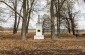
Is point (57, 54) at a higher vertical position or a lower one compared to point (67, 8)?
lower

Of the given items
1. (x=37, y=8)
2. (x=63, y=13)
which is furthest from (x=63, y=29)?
(x=37, y=8)

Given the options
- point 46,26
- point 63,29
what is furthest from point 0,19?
point 63,29

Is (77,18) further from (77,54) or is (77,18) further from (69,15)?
(77,54)

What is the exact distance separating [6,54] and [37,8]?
39.6 m

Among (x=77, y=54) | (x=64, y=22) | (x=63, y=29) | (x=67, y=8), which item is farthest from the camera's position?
(x=63, y=29)

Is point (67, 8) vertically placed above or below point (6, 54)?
above

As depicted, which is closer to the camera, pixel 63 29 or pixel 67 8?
pixel 67 8

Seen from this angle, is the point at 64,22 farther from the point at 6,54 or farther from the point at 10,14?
the point at 6,54

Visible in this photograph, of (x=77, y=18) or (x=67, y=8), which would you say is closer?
(x=67, y=8)

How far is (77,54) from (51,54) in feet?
5.50

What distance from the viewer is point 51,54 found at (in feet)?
57.9

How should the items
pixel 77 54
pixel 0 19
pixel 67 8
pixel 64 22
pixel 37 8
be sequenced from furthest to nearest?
pixel 64 22 → pixel 67 8 → pixel 0 19 → pixel 37 8 → pixel 77 54

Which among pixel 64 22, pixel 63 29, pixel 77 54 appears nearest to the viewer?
pixel 77 54

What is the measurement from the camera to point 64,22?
70.6 metres
